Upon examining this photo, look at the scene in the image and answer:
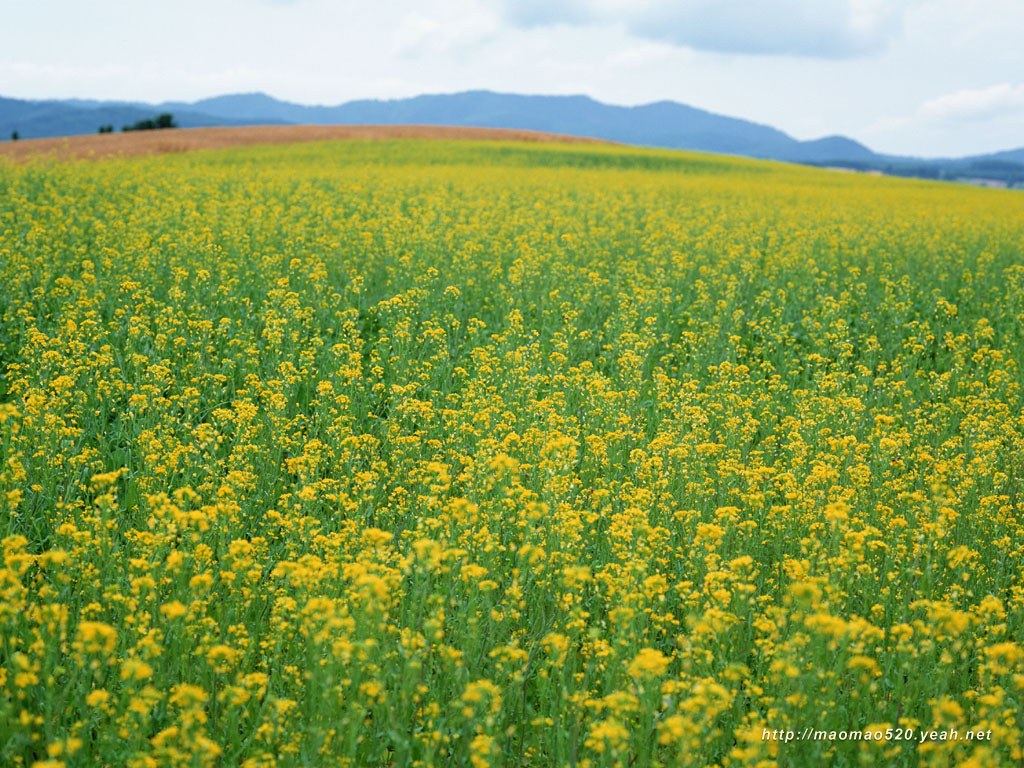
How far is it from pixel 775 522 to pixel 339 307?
21.1 feet

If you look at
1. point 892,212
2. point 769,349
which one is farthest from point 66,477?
point 892,212

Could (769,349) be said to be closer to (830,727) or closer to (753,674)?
(753,674)

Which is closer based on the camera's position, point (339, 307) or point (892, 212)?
point (339, 307)

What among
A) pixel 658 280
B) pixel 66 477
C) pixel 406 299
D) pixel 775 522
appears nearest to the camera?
pixel 775 522

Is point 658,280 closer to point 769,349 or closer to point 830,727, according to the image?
point 769,349

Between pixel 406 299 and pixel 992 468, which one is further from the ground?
pixel 406 299

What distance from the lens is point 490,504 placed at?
4918mm

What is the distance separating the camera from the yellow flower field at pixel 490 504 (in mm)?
3404

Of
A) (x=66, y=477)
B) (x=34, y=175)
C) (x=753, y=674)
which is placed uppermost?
(x=34, y=175)

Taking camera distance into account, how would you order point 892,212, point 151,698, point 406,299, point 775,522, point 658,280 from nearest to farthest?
point 151,698 → point 775,522 → point 406,299 → point 658,280 → point 892,212

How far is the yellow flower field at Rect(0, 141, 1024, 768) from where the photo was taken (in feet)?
11.2

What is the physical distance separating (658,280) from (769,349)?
8.37 ft

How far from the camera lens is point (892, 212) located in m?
22.6

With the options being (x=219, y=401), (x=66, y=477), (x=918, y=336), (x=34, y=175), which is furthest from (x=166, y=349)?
(x=34, y=175)
